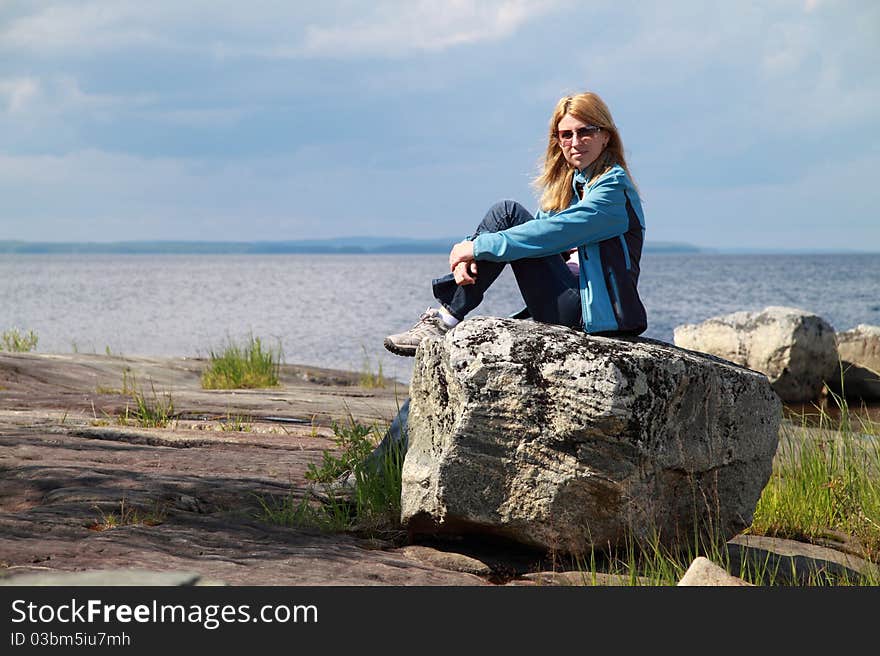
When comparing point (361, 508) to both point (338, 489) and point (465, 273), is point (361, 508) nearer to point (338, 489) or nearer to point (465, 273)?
point (338, 489)

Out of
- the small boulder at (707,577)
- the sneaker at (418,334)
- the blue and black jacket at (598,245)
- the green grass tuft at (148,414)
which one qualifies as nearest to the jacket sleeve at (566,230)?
the blue and black jacket at (598,245)

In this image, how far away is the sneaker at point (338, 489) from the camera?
504cm

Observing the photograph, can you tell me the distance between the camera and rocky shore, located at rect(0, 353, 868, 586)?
3.69 meters

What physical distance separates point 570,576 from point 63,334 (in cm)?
2456

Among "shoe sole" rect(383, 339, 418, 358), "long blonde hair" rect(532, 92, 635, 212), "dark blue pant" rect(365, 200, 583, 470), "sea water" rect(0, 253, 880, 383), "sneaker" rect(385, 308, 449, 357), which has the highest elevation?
"long blonde hair" rect(532, 92, 635, 212)

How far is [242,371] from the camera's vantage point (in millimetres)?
11211

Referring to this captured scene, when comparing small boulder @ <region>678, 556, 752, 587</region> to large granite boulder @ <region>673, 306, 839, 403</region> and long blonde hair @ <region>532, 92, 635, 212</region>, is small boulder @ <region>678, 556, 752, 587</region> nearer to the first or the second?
long blonde hair @ <region>532, 92, 635, 212</region>

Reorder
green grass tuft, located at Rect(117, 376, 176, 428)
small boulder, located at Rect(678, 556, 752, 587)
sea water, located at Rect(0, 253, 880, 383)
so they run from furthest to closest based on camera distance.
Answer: sea water, located at Rect(0, 253, 880, 383), green grass tuft, located at Rect(117, 376, 176, 428), small boulder, located at Rect(678, 556, 752, 587)

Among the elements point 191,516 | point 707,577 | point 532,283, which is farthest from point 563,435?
point 191,516

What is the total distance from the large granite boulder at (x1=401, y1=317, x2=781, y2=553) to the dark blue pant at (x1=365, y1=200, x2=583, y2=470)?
358 millimetres

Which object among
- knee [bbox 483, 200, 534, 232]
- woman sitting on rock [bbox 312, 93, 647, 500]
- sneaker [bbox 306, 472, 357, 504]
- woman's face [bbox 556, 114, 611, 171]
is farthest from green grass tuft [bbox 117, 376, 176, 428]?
woman's face [bbox 556, 114, 611, 171]

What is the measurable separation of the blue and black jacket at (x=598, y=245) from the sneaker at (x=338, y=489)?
157 cm
